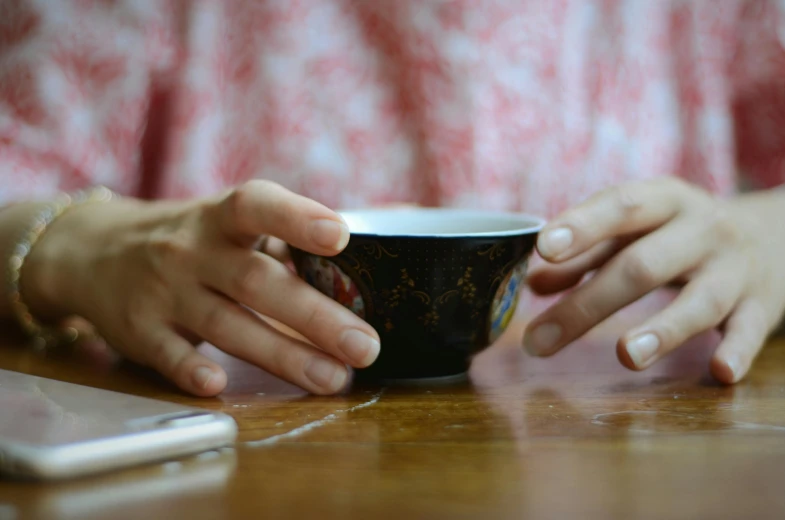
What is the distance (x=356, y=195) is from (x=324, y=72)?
0.64 feet

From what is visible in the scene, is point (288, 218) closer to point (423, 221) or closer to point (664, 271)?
point (423, 221)

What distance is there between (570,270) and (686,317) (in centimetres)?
14

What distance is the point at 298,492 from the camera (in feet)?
1.26

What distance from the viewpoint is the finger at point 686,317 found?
0.65 metres

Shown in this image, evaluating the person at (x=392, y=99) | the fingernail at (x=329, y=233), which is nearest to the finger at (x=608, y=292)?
the fingernail at (x=329, y=233)

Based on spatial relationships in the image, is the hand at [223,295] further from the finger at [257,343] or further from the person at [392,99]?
the person at [392,99]

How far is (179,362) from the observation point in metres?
0.64

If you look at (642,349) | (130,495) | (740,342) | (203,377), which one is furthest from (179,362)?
(740,342)

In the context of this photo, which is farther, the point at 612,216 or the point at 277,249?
the point at 277,249

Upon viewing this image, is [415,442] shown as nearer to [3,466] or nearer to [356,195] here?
[3,466]

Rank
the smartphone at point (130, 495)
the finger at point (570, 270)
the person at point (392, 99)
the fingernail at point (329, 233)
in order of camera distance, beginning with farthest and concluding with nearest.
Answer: the person at point (392, 99)
the finger at point (570, 270)
the fingernail at point (329, 233)
the smartphone at point (130, 495)

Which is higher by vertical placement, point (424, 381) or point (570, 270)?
point (570, 270)

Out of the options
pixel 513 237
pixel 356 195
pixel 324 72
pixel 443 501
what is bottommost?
pixel 443 501

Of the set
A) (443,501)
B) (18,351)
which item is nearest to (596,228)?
(443,501)
